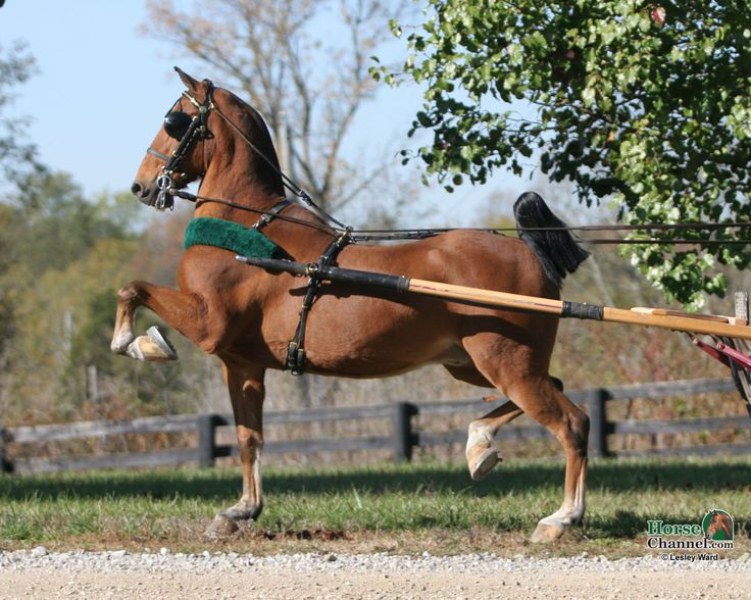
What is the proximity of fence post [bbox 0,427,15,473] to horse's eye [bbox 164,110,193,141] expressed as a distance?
12368mm

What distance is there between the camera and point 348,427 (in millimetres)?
21016

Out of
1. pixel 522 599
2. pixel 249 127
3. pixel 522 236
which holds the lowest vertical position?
pixel 522 599

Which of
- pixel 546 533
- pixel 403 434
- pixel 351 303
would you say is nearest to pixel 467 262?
pixel 351 303

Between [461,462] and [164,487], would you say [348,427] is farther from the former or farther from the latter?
[164,487]

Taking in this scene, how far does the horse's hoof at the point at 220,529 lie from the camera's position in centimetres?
813

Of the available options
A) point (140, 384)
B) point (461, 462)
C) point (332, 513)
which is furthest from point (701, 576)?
point (140, 384)

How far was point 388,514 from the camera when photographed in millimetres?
8812

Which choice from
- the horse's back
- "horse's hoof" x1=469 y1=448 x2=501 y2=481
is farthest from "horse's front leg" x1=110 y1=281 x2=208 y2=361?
"horse's hoof" x1=469 y1=448 x2=501 y2=481

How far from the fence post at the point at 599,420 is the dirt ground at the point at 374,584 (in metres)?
10.3

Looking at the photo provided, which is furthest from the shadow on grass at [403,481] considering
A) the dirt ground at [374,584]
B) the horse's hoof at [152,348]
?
the dirt ground at [374,584]

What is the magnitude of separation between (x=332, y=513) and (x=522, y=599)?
9.23 ft

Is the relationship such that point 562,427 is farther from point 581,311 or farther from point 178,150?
point 178,150

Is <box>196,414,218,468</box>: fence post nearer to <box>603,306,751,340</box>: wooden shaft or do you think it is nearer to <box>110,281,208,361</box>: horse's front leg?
<box>110,281,208,361</box>: horse's front leg

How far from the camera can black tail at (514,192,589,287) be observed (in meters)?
8.28
